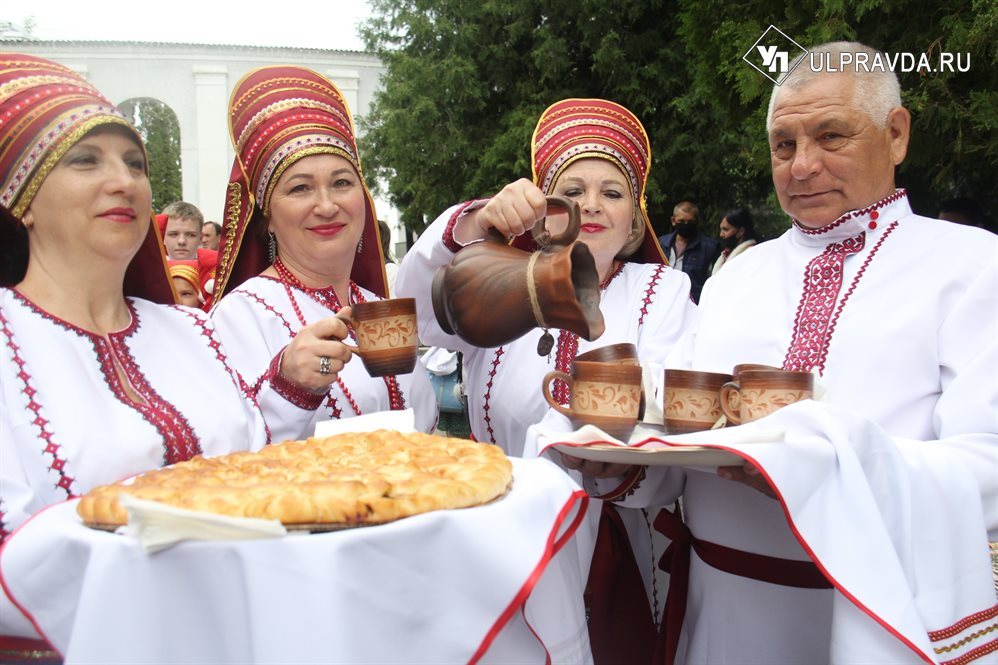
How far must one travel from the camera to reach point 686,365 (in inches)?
101

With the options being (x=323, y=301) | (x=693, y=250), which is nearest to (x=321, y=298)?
(x=323, y=301)

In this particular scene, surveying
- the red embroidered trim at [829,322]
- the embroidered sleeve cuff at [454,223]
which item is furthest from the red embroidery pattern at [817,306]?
the embroidered sleeve cuff at [454,223]

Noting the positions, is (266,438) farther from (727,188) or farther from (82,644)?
(727,188)

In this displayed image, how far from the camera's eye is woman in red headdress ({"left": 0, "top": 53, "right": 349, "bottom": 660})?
5.82 ft

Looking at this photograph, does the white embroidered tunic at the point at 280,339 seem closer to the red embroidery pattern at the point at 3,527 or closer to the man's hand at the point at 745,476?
the red embroidery pattern at the point at 3,527

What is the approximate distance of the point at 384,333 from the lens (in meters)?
2.13

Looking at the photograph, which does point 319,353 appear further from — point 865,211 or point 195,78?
point 195,78

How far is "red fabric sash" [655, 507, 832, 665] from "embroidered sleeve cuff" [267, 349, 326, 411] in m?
1.01

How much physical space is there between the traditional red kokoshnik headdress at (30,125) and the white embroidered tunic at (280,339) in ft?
2.15

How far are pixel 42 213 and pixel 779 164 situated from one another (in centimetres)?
190

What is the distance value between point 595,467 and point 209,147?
933 inches

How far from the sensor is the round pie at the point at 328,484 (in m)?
1.31

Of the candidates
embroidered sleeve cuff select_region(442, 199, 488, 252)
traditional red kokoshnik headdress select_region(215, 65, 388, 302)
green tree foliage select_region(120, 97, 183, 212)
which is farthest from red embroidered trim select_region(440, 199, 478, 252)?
green tree foliage select_region(120, 97, 183, 212)

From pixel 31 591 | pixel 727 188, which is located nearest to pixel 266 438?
pixel 31 591
